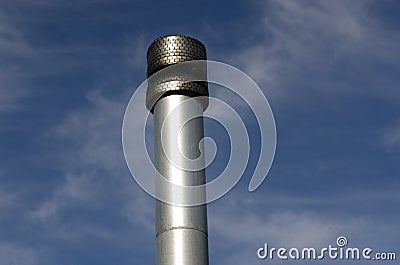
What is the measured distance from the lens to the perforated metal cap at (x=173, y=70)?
1416 inches

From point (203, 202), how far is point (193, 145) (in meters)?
2.09

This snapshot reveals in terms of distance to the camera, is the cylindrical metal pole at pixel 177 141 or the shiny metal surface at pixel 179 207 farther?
the cylindrical metal pole at pixel 177 141

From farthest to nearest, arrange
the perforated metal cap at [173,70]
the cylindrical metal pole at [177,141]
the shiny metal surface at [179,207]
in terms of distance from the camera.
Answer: the perforated metal cap at [173,70] < the cylindrical metal pole at [177,141] < the shiny metal surface at [179,207]

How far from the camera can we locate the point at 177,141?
3469cm

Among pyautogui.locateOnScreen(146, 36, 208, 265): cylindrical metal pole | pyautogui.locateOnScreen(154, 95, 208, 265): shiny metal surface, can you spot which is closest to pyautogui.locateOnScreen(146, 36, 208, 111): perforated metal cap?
pyautogui.locateOnScreen(146, 36, 208, 265): cylindrical metal pole

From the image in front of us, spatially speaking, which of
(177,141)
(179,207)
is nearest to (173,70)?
(177,141)

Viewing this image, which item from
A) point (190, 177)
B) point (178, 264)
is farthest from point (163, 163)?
point (178, 264)

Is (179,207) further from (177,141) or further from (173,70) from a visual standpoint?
(173,70)

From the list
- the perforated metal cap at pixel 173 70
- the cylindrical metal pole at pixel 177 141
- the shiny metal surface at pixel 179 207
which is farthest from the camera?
the perforated metal cap at pixel 173 70

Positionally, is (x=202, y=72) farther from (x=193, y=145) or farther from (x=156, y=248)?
(x=156, y=248)

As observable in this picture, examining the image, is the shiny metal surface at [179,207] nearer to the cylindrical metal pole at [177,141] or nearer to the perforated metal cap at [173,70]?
the cylindrical metal pole at [177,141]

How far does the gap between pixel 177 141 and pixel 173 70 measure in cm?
301

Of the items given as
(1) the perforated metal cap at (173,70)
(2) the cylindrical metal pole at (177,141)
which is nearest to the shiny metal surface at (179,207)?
(2) the cylindrical metal pole at (177,141)

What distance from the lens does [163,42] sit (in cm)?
3669
